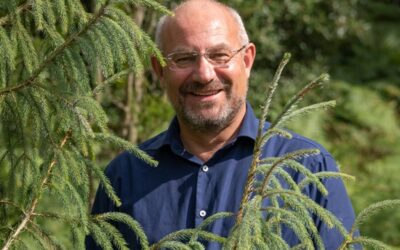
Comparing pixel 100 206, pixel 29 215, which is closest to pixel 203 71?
pixel 100 206

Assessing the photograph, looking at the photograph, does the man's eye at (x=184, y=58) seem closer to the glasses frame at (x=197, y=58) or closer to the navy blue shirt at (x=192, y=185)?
the glasses frame at (x=197, y=58)

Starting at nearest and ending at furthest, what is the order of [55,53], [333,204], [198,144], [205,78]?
[55,53], [333,204], [205,78], [198,144]

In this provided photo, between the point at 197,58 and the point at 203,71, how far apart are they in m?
0.06

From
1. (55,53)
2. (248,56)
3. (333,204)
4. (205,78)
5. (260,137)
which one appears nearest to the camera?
(260,137)

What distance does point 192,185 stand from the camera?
3260mm

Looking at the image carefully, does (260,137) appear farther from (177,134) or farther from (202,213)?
(177,134)

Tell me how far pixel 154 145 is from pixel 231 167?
374 mm

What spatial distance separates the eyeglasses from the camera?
10.8 feet

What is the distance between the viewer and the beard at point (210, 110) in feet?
10.8

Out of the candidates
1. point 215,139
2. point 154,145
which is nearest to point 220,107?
point 215,139

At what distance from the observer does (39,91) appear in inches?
98.5

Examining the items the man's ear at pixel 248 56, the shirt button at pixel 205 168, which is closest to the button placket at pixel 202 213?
the shirt button at pixel 205 168

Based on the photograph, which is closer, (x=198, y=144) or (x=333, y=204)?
(x=333, y=204)

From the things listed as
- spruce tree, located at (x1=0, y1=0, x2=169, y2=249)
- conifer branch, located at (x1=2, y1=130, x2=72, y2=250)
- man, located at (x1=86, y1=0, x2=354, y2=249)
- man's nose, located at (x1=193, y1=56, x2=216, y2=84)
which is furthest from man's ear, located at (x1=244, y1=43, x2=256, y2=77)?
conifer branch, located at (x1=2, y1=130, x2=72, y2=250)
